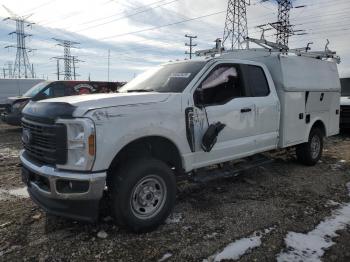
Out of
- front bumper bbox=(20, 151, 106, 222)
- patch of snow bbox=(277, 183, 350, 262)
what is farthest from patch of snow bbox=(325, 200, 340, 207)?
front bumper bbox=(20, 151, 106, 222)

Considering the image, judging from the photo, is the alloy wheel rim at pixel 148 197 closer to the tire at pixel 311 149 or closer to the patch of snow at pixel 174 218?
the patch of snow at pixel 174 218

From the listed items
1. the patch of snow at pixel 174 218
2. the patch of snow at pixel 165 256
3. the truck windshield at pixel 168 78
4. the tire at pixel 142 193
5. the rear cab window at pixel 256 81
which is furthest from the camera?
the rear cab window at pixel 256 81

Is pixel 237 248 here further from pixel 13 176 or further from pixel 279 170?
pixel 13 176

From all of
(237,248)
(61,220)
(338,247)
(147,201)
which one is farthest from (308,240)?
(61,220)

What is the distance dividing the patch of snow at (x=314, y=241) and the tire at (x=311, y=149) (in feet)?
9.07

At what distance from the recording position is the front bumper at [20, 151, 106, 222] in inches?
148

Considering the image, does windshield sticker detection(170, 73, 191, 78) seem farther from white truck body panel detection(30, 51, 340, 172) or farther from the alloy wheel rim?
the alloy wheel rim

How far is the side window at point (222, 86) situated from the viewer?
16.5ft

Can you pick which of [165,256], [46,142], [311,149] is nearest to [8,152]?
[46,142]

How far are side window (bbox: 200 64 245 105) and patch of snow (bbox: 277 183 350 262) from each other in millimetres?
1959

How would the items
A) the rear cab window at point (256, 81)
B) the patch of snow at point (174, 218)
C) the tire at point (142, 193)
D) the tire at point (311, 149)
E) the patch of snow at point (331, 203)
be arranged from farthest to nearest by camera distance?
the tire at point (311, 149) < the rear cab window at point (256, 81) < the patch of snow at point (331, 203) < the patch of snow at point (174, 218) < the tire at point (142, 193)

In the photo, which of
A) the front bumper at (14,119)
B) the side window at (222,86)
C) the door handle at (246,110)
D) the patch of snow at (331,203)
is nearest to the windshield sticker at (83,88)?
the front bumper at (14,119)

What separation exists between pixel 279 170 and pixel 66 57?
5305 centimetres

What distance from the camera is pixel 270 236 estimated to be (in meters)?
4.24
